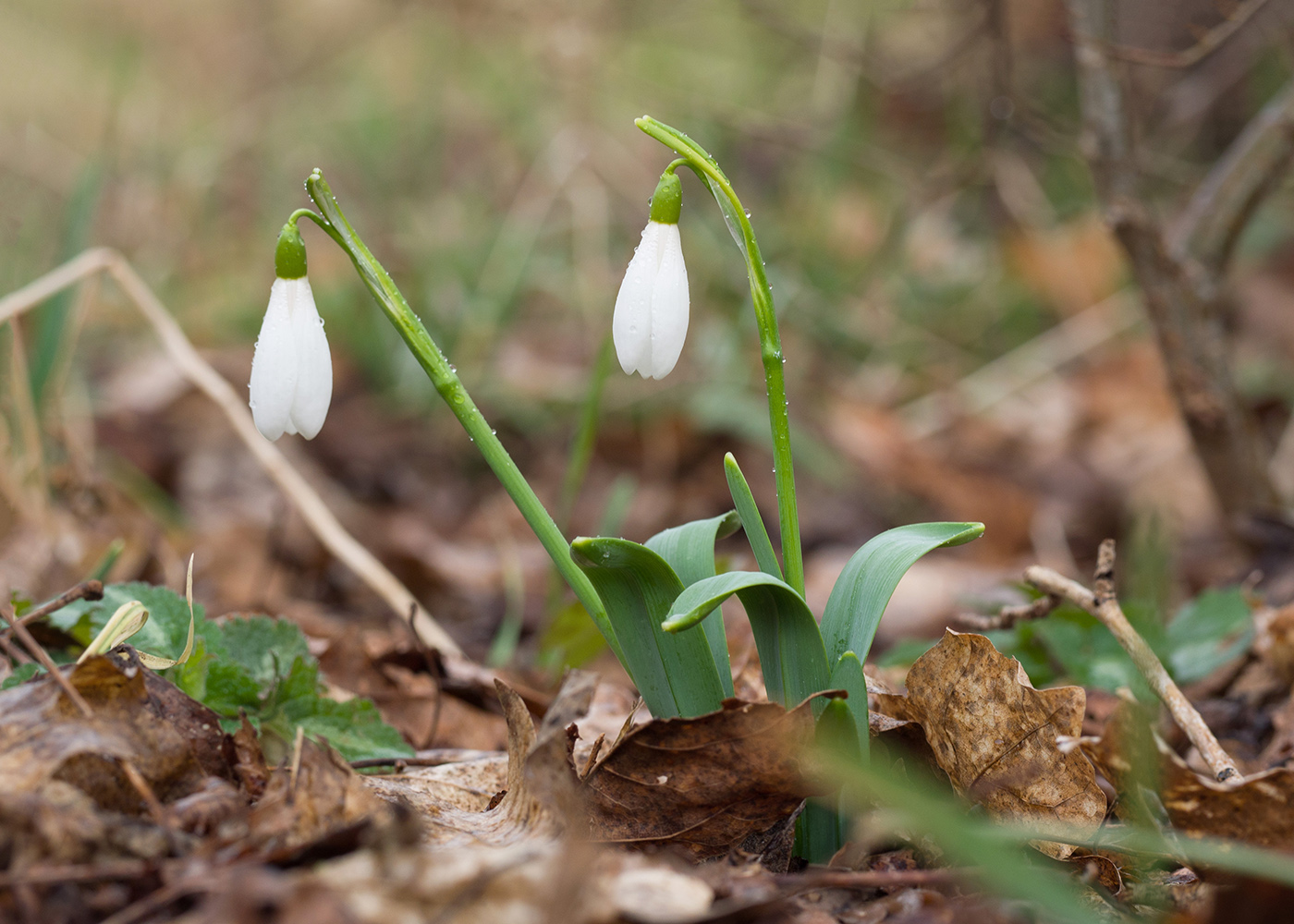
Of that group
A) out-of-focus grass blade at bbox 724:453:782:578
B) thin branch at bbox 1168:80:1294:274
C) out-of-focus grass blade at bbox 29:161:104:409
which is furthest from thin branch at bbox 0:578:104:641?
thin branch at bbox 1168:80:1294:274

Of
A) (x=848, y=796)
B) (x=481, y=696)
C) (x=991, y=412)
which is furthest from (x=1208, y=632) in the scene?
(x=991, y=412)

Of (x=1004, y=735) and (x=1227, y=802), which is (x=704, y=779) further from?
(x=1227, y=802)

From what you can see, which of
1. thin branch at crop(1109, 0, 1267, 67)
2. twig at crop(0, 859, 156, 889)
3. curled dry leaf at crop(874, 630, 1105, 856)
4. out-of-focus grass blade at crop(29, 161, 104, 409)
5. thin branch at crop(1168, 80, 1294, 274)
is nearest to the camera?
twig at crop(0, 859, 156, 889)

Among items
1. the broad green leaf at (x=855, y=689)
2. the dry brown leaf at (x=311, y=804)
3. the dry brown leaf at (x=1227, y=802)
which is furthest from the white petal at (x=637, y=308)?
the dry brown leaf at (x=1227, y=802)

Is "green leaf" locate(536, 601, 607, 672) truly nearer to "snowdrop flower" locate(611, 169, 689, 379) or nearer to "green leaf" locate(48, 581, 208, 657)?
"green leaf" locate(48, 581, 208, 657)

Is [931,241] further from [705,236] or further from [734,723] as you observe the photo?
[734,723]

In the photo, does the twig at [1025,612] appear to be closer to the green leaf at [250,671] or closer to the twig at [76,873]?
the green leaf at [250,671]
